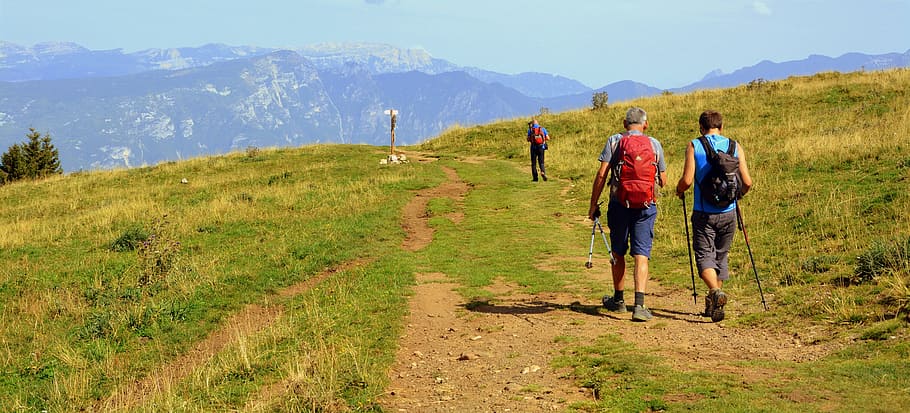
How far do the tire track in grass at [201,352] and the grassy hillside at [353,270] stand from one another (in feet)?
0.20

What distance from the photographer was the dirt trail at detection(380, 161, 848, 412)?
6.35 meters

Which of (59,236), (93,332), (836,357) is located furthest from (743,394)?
(59,236)

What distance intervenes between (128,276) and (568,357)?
34.3 ft

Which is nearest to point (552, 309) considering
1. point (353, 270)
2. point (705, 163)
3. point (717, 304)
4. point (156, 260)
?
point (717, 304)

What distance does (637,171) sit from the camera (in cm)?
846

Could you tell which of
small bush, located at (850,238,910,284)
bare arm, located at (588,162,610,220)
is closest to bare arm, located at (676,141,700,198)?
bare arm, located at (588,162,610,220)

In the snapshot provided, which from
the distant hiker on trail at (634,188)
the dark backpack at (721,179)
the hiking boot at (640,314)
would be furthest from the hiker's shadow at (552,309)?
the dark backpack at (721,179)

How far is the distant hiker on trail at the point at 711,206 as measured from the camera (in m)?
8.46

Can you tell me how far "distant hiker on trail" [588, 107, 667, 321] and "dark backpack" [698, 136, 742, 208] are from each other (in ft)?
1.73

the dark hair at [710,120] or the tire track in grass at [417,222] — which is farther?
the dark hair at [710,120]

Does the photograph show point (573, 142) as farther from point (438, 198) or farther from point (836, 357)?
point (836, 357)

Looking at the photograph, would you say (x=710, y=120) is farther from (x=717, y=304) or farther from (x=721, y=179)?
(x=717, y=304)

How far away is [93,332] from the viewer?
10.5m

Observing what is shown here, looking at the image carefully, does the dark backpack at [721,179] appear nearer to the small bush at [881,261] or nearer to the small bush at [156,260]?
the small bush at [881,261]
